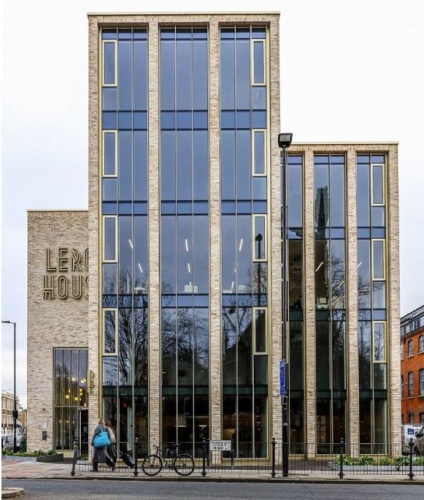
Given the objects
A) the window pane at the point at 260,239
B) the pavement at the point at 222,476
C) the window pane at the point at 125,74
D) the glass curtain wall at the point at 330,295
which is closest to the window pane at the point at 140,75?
the window pane at the point at 125,74

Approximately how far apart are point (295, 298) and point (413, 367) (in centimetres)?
3235

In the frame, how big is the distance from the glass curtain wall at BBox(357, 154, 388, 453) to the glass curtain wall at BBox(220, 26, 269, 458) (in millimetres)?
6057

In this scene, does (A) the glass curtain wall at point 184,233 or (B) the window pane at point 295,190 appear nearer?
(A) the glass curtain wall at point 184,233

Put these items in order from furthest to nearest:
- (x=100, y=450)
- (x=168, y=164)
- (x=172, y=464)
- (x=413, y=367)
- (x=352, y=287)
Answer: (x=413, y=367) → (x=352, y=287) → (x=168, y=164) → (x=100, y=450) → (x=172, y=464)

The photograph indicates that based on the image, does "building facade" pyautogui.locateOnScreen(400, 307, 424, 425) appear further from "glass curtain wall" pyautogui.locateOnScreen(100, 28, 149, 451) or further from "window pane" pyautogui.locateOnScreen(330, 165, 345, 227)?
"glass curtain wall" pyautogui.locateOnScreen(100, 28, 149, 451)

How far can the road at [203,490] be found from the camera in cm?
1639

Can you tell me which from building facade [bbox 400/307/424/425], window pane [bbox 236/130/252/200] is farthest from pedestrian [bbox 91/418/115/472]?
building facade [bbox 400/307/424/425]

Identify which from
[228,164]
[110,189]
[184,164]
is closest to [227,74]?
[228,164]

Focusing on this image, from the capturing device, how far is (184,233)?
29797 millimetres

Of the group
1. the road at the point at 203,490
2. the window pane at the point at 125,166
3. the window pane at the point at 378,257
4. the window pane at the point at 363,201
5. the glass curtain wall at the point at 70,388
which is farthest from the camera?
the glass curtain wall at the point at 70,388

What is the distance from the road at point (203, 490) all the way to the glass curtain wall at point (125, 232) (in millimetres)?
8034

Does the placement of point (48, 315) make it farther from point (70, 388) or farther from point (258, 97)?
point (258, 97)

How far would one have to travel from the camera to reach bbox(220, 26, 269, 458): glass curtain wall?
94.9ft

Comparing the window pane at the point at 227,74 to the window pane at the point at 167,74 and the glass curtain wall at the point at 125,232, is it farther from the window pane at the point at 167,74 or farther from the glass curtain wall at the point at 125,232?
the glass curtain wall at the point at 125,232
